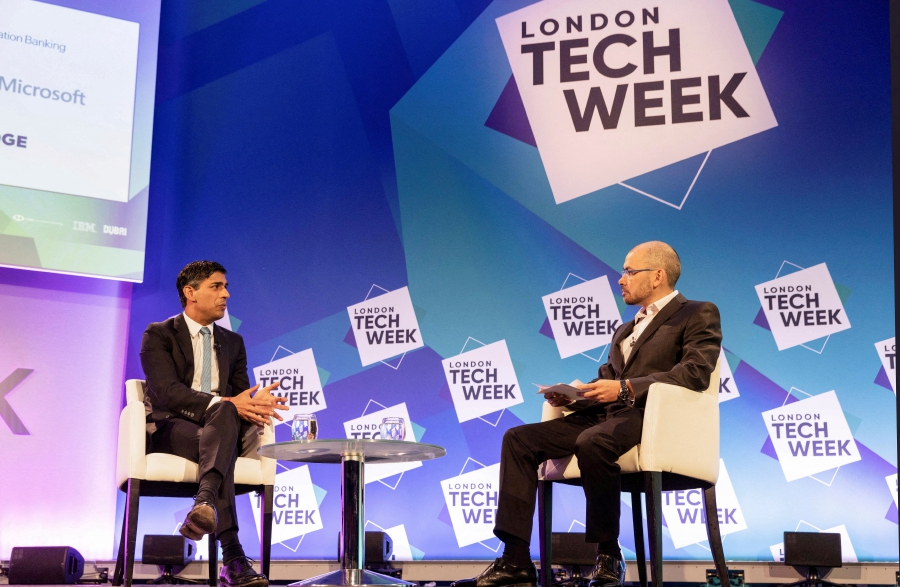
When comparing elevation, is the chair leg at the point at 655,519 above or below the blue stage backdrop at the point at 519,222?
below

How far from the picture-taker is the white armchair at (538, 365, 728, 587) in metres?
3.01

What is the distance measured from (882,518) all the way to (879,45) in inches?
88.9

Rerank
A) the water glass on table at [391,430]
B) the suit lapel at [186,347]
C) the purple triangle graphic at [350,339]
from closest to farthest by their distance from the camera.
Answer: the water glass on table at [391,430] → the suit lapel at [186,347] → the purple triangle graphic at [350,339]

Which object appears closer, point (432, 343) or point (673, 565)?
point (673, 565)

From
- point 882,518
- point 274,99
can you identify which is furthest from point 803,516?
point 274,99

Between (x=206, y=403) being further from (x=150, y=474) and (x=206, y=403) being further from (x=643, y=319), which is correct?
(x=643, y=319)

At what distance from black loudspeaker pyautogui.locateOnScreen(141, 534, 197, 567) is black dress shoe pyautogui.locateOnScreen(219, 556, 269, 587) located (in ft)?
4.25

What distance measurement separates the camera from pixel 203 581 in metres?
4.40

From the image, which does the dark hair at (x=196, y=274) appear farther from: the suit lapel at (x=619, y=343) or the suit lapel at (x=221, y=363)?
the suit lapel at (x=619, y=343)

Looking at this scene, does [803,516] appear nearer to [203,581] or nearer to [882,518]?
[882,518]

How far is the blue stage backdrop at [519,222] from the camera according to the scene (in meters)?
4.29

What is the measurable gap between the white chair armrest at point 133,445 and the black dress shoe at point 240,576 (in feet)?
1.61

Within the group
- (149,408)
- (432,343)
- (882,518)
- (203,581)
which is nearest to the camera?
(149,408)

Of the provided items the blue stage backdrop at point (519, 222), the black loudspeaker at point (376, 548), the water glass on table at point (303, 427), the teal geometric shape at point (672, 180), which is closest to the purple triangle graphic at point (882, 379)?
the blue stage backdrop at point (519, 222)
